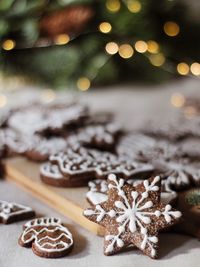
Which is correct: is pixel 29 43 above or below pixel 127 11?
below

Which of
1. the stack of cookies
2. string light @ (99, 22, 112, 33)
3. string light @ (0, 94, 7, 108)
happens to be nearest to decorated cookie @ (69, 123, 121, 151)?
the stack of cookies

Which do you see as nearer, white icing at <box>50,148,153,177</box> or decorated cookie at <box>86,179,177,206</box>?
decorated cookie at <box>86,179,177,206</box>

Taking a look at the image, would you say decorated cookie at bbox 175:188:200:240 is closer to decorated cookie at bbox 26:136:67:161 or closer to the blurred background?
decorated cookie at bbox 26:136:67:161

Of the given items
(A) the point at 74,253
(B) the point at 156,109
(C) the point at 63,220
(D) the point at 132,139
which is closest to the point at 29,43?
(B) the point at 156,109

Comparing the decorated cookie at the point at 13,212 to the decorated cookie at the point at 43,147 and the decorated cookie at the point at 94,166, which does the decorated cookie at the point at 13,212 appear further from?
the decorated cookie at the point at 43,147

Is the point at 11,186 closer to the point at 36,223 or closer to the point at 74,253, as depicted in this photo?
the point at 36,223

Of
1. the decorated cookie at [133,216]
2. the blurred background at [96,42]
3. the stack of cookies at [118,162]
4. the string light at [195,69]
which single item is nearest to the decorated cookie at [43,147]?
the stack of cookies at [118,162]
